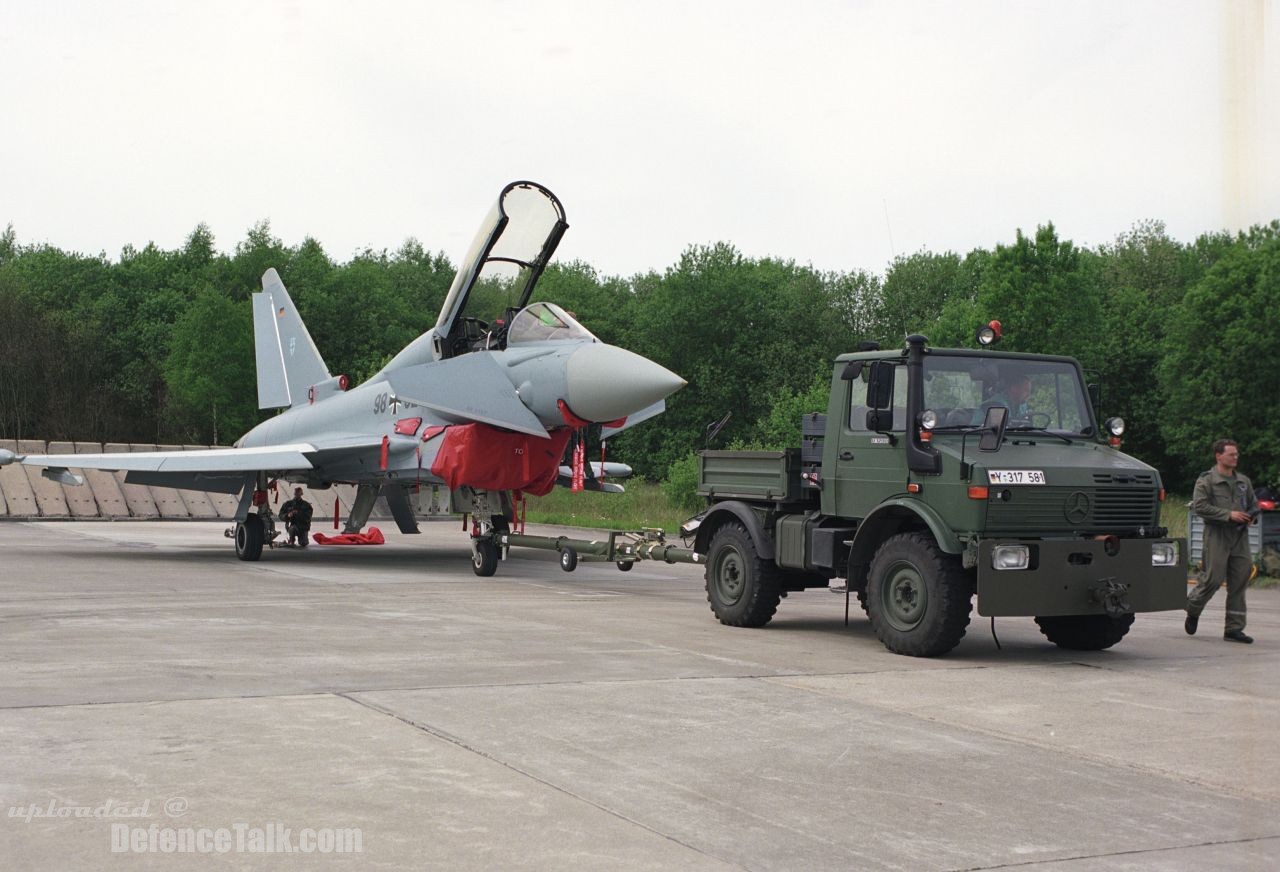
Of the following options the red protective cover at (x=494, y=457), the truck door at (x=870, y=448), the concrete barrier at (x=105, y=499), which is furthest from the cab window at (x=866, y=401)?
the concrete barrier at (x=105, y=499)

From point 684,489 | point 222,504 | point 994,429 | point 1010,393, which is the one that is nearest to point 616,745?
point 994,429

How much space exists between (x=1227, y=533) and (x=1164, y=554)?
1.43 m

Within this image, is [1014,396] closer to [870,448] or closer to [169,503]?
[870,448]

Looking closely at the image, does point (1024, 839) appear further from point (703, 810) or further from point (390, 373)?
point (390, 373)

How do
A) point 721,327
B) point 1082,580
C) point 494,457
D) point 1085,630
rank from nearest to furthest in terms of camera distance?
point 1082,580
point 1085,630
point 494,457
point 721,327

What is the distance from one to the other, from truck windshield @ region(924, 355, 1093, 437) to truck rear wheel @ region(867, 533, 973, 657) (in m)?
1.02

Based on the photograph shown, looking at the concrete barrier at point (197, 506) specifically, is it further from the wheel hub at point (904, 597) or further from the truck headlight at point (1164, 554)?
the truck headlight at point (1164, 554)

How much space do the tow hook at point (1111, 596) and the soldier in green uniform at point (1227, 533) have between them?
1.65 meters

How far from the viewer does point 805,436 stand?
11.2 metres

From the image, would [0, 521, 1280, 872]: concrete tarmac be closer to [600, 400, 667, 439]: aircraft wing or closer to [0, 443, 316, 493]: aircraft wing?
[600, 400, 667, 439]: aircraft wing

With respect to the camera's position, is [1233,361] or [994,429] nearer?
[994,429]

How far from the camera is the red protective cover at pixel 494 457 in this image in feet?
55.2

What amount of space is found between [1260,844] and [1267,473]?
46.0 m

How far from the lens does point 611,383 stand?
15.6 metres
